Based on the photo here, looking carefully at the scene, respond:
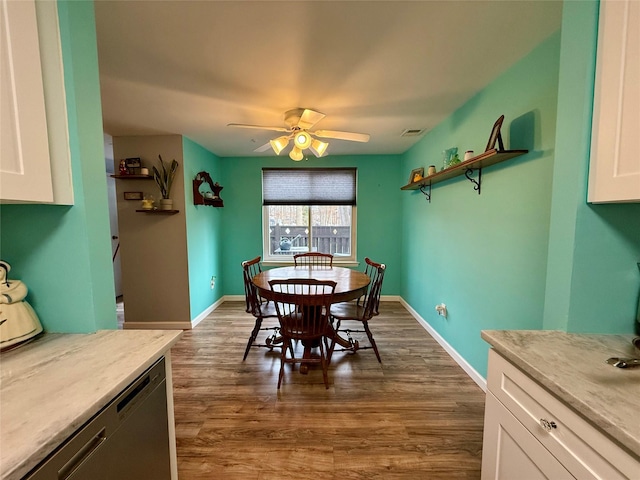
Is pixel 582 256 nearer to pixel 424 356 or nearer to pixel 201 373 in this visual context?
pixel 424 356

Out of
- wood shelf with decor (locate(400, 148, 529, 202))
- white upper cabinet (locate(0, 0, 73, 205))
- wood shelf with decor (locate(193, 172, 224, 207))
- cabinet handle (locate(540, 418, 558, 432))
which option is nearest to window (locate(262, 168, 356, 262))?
wood shelf with decor (locate(193, 172, 224, 207))

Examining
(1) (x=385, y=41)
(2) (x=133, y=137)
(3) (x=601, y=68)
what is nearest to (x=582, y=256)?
(3) (x=601, y=68)

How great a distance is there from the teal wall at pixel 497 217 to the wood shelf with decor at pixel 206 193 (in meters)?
2.90

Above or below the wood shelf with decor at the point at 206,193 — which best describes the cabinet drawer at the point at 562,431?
below

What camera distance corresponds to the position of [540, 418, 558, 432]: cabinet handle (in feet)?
2.60

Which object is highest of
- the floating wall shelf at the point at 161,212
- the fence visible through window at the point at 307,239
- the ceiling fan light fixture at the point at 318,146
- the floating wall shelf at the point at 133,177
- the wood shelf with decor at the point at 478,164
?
the ceiling fan light fixture at the point at 318,146

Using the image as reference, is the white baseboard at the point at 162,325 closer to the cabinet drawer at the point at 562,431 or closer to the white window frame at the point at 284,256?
the white window frame at the point at 284,256

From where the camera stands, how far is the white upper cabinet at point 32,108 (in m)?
0.80

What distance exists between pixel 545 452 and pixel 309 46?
209 cm

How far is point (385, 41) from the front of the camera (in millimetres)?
1499

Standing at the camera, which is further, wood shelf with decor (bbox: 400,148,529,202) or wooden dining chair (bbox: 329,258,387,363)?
wooden dining chair (bbox: 329,258,387,363)

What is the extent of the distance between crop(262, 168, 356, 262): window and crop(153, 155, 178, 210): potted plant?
142 cm

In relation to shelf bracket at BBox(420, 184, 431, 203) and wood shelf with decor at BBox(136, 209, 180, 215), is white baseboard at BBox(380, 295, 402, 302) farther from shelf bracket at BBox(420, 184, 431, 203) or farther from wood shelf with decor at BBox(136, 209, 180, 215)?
wood shelf with decor at BBox(136, 209, 180, 215)

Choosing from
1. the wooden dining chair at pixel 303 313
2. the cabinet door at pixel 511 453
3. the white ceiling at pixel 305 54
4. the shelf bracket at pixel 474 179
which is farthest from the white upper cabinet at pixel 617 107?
the wooden dining chair at pixel 303 313
